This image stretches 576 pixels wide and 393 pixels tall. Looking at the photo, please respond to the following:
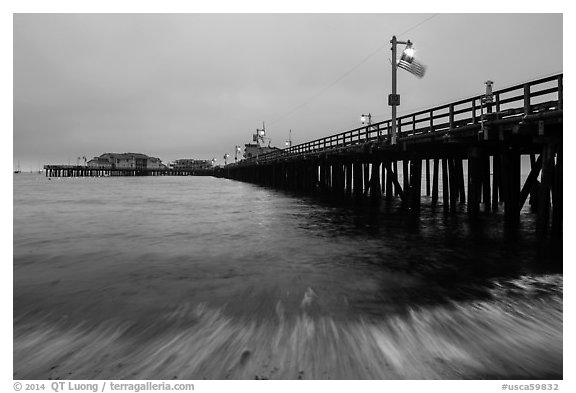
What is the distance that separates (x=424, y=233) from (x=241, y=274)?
7641 mm

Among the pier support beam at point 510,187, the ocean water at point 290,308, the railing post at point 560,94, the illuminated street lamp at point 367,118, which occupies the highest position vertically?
the illuminated street lamp at point 367,118

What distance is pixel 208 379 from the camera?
11.6ft

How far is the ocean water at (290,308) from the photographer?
3.73 metres

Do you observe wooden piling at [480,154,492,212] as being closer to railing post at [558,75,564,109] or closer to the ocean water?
the ocean water

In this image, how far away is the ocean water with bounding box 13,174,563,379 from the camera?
3729mm

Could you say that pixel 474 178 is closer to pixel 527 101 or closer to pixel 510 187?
pixel 510 187

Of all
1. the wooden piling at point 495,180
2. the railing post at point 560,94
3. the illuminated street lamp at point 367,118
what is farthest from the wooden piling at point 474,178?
the illuminated street lamp at point 367,118

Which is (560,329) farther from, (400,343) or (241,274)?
(241,274)

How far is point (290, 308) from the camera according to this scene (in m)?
5.34

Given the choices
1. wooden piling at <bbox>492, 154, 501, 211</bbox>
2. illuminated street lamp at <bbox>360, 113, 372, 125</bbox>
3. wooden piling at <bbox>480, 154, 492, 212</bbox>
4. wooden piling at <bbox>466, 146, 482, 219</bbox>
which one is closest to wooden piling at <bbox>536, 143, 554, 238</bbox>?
wooden piling at <bbox>466, 146, 482, 219</bbox>

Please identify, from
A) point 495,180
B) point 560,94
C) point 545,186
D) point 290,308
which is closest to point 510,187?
point 545,186

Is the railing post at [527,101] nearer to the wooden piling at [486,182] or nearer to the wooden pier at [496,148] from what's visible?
the wooden pier at [496,148]
